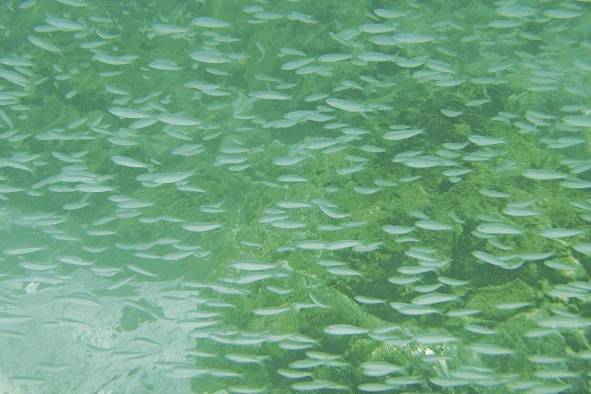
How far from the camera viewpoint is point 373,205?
5688 mm

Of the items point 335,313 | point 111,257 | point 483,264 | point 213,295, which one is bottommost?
point 111,257

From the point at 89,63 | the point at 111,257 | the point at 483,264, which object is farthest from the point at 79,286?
the point at 483,264

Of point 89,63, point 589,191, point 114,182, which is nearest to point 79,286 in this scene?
point 114,182

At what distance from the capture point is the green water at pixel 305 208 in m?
4.69

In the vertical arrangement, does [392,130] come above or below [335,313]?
above

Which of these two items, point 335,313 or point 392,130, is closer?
point 335,313

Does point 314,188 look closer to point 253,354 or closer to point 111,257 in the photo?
point 253,354

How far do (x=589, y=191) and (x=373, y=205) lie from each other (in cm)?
264

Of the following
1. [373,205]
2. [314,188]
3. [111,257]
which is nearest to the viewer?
[373,205]

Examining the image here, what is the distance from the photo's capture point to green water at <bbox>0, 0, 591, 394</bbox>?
469 centimetres

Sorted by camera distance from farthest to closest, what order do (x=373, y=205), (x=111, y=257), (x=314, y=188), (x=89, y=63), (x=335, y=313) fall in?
(x=89, y=63) < (x=111, y=257) < (x=314, y=188) < (x=373, y=205) < (x=335, y=313)

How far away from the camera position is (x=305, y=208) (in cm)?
612

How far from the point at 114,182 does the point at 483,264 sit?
22.4 feet

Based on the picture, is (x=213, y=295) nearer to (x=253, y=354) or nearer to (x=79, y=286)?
(x=253, y=354)
